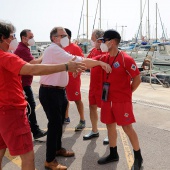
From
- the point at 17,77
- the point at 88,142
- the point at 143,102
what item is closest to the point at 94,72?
the point at 88,142

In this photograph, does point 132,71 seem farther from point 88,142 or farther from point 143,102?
point 143,102

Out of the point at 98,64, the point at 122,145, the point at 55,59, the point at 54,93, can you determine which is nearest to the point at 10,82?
the point at 55,59

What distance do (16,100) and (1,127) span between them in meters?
0.32

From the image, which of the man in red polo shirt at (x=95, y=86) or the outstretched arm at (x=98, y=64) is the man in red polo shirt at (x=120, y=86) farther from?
the man in red polo shirt at (x=95, y=86)

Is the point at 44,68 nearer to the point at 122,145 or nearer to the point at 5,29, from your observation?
the point at 5,29

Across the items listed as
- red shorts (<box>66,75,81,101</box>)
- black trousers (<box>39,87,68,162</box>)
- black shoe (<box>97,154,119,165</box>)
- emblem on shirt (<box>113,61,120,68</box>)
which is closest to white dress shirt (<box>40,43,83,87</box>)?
black trousers (<box>39,87,68,162</box>)

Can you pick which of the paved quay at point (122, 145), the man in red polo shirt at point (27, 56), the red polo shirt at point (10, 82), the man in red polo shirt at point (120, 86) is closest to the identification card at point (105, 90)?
the man in red polo shirt at point (120, 86)

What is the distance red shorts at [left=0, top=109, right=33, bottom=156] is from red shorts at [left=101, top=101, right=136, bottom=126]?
133 cm

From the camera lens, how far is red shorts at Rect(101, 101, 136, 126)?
3506 mm

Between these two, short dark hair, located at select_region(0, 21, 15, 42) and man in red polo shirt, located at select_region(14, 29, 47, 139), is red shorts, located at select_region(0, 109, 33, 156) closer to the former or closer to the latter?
short dark hair, located at select_region(0, 21, 15, 42)

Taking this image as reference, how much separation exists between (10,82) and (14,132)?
0.51m

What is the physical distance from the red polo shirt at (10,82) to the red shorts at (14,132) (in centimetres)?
9

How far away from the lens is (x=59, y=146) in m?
4.12

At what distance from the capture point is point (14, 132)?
2643 millimetres
